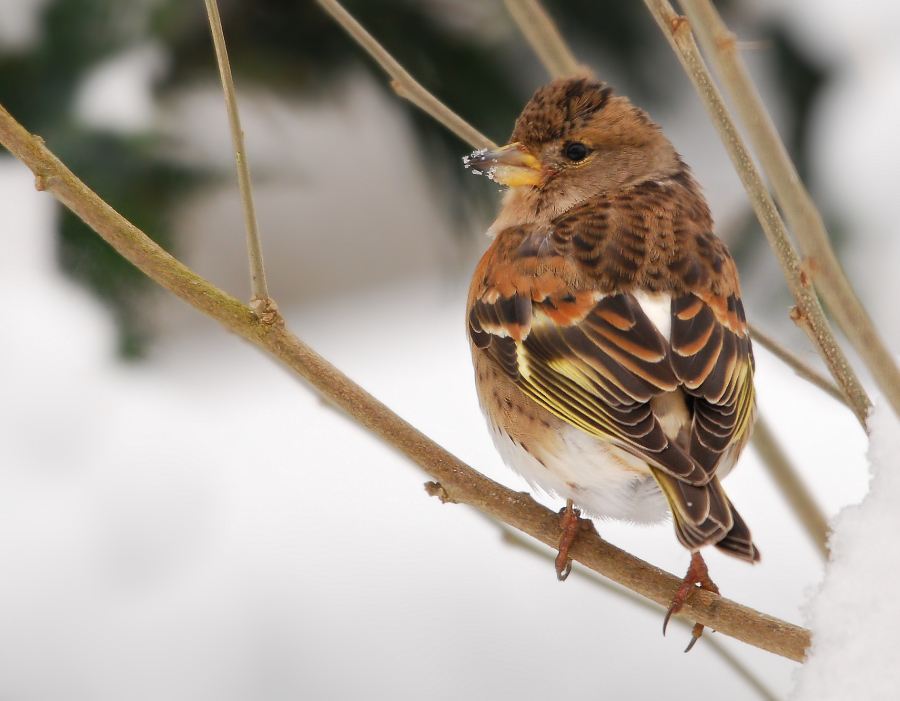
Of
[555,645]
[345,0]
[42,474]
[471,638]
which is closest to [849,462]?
[555,645]

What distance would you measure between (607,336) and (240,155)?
2.24 ft

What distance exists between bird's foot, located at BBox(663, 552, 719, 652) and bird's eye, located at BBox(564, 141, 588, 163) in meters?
0.93

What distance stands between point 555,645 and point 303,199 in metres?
1.58

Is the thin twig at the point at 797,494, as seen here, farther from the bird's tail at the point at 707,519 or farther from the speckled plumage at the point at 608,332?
the bird's tail at the point at 707,519

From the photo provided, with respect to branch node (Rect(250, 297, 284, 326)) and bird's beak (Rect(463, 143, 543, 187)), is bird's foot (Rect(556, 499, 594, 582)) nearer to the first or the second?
branch node (Rect(250, 297, 284, 326))

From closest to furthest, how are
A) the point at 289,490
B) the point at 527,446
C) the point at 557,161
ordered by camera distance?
the point at 527,446
the point at 557,161
the point at 289,490

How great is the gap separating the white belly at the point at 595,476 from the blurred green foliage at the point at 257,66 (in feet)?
4.30

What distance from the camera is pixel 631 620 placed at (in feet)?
8.85

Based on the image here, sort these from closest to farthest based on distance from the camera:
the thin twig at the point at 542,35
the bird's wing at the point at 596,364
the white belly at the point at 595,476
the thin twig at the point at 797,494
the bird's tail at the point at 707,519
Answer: the bird's tail at the point at 707,519 < the bird's wing at the point at 596,364 < the white belly at the point at 595,476 < the thin twig at the point at 542,35 < the thin twig at the point at 797,494

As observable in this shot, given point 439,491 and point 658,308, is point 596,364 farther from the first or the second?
point 439,491

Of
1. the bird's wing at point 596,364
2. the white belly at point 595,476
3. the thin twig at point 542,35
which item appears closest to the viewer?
the bird's wing at point 596,364

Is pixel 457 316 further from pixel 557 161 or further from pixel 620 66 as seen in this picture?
pixel 557 161

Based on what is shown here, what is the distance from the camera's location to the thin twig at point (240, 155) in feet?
4.51

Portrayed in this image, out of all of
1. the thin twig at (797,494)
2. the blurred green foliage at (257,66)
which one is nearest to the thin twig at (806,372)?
the thin twig at (797,494)
